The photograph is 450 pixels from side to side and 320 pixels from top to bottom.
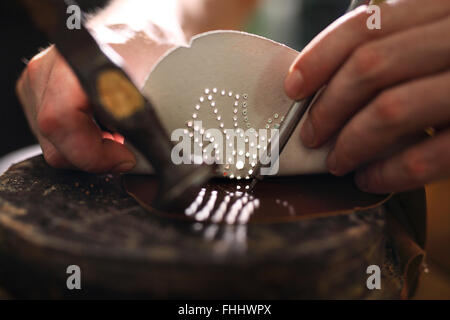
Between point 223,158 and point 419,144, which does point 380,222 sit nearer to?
point 419,144

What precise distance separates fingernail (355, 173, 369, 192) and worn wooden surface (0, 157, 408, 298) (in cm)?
5

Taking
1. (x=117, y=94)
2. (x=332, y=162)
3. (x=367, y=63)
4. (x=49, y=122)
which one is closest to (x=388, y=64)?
(x=367, y=63)

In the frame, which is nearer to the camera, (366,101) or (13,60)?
(366,101)

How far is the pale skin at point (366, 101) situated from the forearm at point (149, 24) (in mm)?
103

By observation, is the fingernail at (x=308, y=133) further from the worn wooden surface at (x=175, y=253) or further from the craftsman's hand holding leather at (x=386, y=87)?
the worn wooden surface at (x=175, y=253)

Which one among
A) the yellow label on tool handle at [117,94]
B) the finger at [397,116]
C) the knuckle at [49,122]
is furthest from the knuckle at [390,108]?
the knuckle at [49,122]

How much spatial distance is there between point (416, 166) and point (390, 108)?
0.24 feet

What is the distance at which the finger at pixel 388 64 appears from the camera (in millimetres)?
323

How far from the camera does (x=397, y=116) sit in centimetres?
33

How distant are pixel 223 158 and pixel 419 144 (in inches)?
9.1

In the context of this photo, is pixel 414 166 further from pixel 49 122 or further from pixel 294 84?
pixel 49 122

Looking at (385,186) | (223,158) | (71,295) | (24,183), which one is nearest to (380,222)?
(385,186)

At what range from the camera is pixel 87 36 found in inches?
12.1

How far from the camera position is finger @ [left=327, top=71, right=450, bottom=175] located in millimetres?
318
